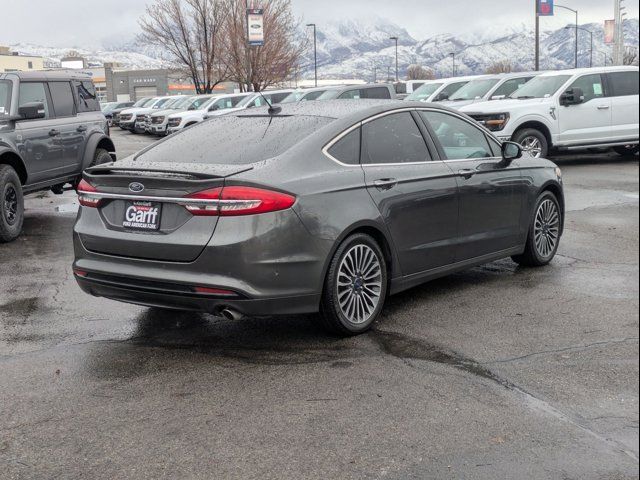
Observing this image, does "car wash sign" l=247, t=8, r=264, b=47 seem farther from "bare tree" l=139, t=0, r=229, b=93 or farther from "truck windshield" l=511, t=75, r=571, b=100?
"truck windshield" l=511, t=75, r=571, b=100

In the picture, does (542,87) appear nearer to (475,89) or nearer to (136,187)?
(475,89)

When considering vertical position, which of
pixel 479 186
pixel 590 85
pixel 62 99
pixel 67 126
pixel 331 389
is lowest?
pixel 331 389

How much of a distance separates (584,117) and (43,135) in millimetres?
10692

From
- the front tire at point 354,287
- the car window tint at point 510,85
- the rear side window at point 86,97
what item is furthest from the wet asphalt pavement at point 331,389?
the car window tint at point 510,85

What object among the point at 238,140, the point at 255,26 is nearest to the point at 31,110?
the point at 238,140

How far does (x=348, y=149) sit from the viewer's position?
222 inches

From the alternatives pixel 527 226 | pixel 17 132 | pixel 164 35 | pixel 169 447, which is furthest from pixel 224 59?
pixel 169 447

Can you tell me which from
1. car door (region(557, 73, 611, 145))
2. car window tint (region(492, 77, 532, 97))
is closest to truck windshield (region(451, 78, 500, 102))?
→ car window tint (region(492, 77, 532, 97))

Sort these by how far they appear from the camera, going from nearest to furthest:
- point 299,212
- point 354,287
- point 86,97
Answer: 1. point 299,212
2. point 354,287
3. point 86,97

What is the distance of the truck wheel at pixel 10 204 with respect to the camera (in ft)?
31.0

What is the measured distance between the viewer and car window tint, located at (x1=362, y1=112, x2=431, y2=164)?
5.80 meters

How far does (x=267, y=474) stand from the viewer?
3.51 meters

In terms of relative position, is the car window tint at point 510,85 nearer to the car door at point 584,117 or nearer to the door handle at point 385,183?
the car door at point 584,117

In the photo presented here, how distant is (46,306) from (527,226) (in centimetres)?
421
